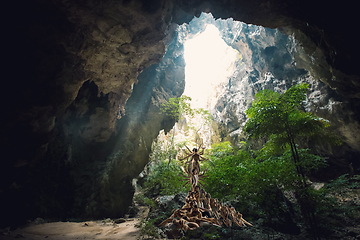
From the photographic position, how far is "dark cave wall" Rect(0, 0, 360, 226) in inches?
214

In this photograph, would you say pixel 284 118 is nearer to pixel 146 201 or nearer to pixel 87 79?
pixel 146 201

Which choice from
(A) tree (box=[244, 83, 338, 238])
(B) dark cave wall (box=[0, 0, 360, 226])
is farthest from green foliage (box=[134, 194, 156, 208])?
(A) tree (box=[244, 83, 338, 238])

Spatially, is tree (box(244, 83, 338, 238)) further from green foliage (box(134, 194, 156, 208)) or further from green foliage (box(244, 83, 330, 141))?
green foliage (box(134, 194, 156, 208))

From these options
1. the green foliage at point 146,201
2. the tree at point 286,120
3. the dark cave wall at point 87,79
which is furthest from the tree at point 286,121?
the green foliage at point 146,201

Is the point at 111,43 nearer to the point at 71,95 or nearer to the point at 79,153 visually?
the point at 71,95

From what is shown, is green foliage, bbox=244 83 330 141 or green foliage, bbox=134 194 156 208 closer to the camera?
green foliage, bbox=244 83 330 141

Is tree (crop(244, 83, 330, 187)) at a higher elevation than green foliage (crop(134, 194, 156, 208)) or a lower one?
higher

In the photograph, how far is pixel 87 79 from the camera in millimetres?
8266

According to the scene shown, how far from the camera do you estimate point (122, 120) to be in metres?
13.2

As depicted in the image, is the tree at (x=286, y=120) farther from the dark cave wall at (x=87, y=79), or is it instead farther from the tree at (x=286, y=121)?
the dark cave wall at (x=87, y=79)

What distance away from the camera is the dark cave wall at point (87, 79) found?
17.8 ft

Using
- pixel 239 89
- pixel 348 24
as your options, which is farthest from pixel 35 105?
pixel 239 89

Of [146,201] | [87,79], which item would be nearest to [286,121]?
[146,201]

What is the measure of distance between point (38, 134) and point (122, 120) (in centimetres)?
650
